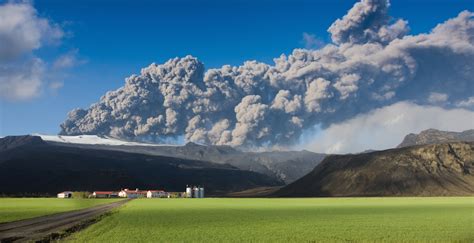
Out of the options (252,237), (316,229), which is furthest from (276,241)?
(316,229)

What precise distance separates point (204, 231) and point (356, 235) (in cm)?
1547

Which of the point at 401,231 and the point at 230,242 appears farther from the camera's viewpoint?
the point at 401,231

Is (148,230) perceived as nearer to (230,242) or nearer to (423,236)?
(230,242)

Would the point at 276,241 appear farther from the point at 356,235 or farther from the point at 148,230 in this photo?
the point at 148,230

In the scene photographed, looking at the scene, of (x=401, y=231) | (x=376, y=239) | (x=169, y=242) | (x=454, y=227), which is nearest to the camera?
(x=169, y=242)

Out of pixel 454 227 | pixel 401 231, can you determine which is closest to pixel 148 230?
pixel 401 231

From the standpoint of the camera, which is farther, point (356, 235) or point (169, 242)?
point (356, 235)

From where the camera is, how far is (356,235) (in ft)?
169

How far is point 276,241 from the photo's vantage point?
45.9 meters

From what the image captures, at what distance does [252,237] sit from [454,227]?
25.4m

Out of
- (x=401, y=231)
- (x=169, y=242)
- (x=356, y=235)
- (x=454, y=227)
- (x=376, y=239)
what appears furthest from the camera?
(x=454, y=227)

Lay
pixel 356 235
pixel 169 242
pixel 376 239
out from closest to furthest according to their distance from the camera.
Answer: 1. pixel 169 242
2. pixel 376 239
3. pixel 356 235

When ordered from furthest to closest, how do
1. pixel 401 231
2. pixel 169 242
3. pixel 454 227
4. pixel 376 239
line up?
pixel 454 227 < pixel 401 231 < pixel 376 239 < pixel 169 242

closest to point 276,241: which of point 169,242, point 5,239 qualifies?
Result: point 169,242
